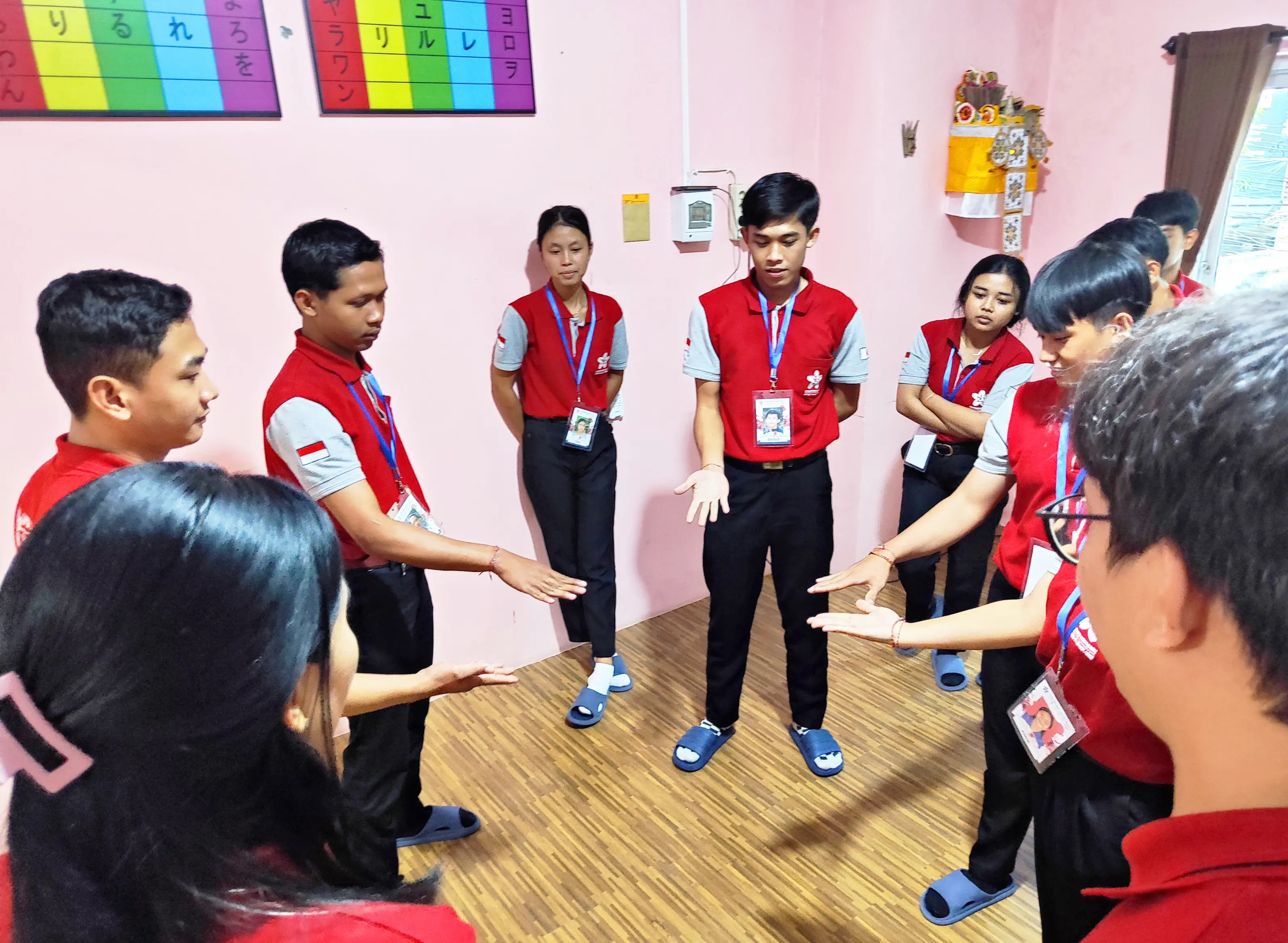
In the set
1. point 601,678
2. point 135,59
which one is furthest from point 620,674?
point 135,59

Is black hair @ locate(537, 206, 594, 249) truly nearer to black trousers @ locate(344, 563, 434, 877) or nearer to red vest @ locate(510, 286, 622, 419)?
red vest @ locate(510, 286, 622, 419)

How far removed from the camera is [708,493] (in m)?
2.08

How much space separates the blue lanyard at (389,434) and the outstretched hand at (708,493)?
731 mm

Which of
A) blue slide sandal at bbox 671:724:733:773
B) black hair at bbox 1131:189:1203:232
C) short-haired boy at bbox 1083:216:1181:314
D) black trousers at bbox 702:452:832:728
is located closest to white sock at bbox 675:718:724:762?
Result: blue slide sandal at bbox 671:724:733:773

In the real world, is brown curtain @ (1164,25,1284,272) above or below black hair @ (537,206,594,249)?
above

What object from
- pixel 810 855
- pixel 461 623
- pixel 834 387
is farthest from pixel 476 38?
pixel 810 855

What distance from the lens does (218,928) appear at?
0.59 m

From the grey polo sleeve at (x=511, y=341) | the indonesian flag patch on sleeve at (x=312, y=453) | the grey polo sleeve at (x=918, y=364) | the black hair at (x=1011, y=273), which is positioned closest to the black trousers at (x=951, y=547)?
the grey polo sleeve at (x=918, y=364)

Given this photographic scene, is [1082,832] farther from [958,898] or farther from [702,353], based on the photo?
[702,353]

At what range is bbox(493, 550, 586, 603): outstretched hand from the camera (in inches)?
66.1

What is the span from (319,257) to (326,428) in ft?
1.26

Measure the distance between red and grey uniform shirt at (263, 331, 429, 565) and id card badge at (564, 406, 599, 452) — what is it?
1.00 m

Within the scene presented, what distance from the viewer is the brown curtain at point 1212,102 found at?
9.98ft

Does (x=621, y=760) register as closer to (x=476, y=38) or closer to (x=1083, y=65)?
(x=476, y=38)
